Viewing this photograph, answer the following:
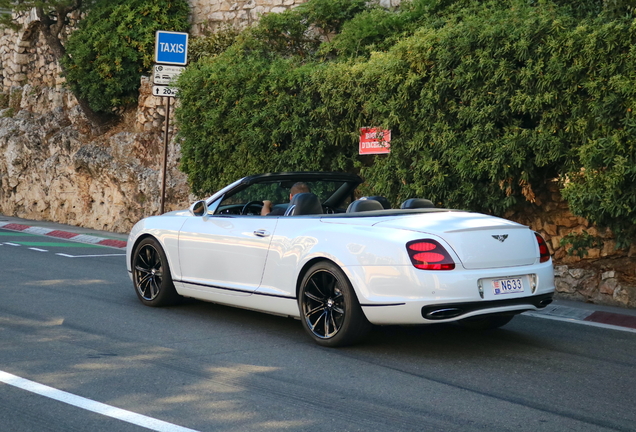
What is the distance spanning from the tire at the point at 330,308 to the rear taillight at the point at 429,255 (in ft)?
1.93

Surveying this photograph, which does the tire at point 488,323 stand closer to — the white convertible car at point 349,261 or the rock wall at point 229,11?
the white convertible car at point 349,261

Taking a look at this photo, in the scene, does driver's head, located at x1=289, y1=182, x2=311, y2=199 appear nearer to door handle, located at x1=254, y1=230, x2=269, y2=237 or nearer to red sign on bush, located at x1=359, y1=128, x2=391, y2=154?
door handle, located at x1=254, y1=230, x2=269, y2=237

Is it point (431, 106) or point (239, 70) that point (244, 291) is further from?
point (239, 70)

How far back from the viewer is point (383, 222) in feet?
20.7

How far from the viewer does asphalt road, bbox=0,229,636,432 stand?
180 inches

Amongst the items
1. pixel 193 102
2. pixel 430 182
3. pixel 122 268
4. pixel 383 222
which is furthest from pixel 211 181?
pixel 383 222

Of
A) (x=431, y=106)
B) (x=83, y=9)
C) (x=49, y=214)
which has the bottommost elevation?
(x=49, y=214)

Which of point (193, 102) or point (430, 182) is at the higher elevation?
point (193, 102)

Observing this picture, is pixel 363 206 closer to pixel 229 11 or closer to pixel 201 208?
pixel 201 208

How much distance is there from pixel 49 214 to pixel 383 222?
15.9 metres

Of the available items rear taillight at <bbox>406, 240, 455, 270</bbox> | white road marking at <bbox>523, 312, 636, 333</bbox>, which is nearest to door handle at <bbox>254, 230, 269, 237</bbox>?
rear taillight at <bbox>406, 240, 455, 270</bbox>

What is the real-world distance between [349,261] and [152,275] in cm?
280

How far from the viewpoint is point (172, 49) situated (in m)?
14.6

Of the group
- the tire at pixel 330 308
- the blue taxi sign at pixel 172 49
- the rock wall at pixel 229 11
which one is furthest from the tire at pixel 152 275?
the rock wall at pixel 229 11
